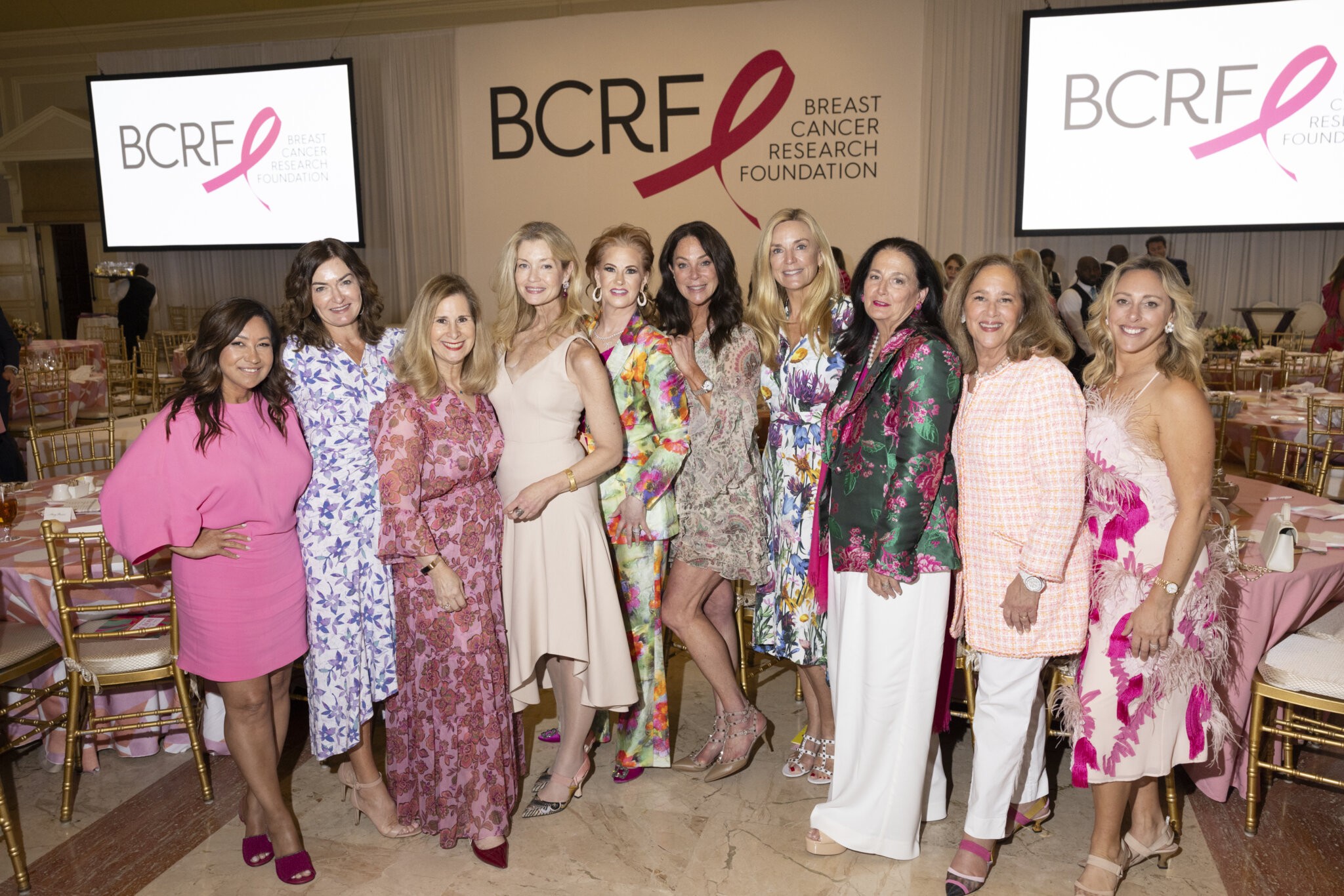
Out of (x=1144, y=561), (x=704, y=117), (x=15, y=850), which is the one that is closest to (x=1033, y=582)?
(x=1144, y=561)

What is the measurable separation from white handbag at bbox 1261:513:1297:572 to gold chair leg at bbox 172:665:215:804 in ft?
11.3

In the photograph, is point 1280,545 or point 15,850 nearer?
point 15,850

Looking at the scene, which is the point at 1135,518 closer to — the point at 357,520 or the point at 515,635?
the point at 515,635

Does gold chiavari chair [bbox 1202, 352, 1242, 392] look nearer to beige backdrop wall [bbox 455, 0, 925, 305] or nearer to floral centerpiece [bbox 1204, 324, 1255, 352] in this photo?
floral centerpiece [bbox 1204, 324, 1255, 352]

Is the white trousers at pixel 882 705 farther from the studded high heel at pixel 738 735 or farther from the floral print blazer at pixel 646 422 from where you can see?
the floral print blazer at pixel 646 422

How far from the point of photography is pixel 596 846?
2.89 meters

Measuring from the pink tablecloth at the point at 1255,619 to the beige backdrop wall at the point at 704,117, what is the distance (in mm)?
7674

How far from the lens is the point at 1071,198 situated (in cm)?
930

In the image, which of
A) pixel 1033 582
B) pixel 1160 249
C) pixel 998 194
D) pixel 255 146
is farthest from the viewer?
pixel 255 146

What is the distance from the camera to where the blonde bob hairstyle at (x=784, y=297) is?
2.99 metres

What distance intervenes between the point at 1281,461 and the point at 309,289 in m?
5.48

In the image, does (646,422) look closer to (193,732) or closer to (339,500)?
(339,500)

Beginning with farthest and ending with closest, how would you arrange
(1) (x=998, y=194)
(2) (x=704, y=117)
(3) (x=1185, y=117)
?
(2) (x=704, y=117)
(1) (x=998, y=194)
(3) (x=1185, y=117)

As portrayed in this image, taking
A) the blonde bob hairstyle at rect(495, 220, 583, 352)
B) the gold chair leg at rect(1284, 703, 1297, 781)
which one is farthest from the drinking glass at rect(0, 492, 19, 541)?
the gold chair leg at rect(1284, 703, 1297, 781)
